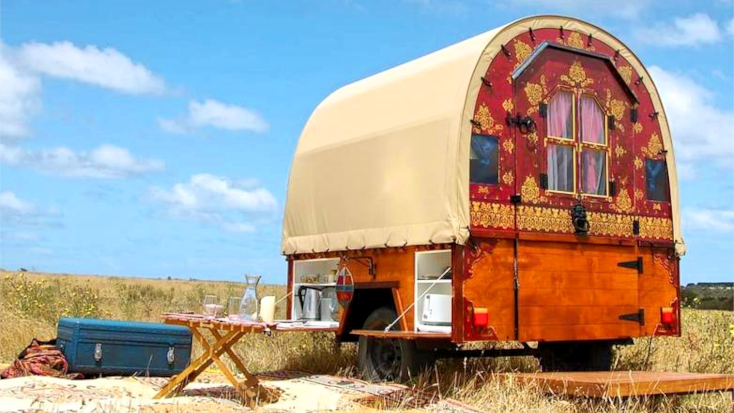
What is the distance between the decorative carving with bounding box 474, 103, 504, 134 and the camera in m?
9.23

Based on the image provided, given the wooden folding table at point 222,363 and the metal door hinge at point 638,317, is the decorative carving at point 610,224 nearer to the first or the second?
the metal door hinge at point 638,317

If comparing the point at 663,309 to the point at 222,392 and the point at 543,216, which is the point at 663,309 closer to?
the point at 543,216

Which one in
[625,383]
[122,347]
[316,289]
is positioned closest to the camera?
[625,383]

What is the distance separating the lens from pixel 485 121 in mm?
9297

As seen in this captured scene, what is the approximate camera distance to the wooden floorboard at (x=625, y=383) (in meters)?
7.86

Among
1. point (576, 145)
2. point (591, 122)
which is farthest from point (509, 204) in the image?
point (591, 122)

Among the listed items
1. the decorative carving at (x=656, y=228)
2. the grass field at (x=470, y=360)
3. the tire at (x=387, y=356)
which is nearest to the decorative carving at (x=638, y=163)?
the decorative carving at (x=656, y=228)

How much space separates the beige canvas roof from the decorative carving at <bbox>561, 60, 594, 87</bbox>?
1.46 feet

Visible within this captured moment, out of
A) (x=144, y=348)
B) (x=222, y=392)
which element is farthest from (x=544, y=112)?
(x=144, y=348)

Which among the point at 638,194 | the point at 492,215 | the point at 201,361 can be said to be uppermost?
the point at 638,194

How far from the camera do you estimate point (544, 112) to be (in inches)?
384

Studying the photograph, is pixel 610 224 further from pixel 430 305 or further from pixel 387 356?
pixel 387 356

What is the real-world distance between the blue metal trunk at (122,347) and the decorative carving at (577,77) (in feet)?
18.0

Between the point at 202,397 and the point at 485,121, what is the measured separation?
156 inches
